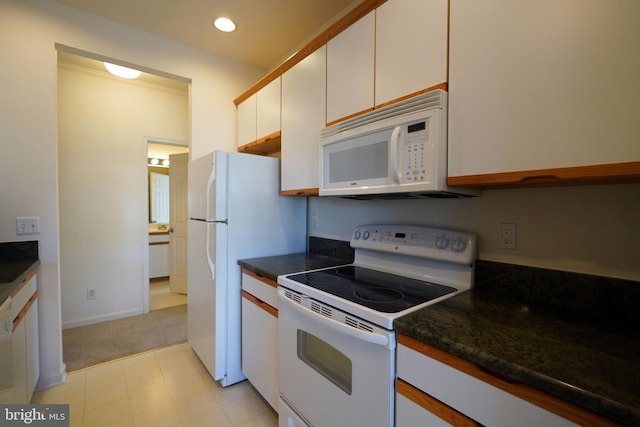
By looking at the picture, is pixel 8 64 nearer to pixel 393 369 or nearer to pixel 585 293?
pixel 393 369

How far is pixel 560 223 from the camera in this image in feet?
3.63

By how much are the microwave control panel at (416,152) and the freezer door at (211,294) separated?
1.26 metres

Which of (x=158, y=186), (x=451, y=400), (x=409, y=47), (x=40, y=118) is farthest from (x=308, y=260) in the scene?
(x=158, y=186)

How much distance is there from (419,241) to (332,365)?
73 cm

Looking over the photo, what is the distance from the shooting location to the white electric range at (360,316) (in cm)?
100

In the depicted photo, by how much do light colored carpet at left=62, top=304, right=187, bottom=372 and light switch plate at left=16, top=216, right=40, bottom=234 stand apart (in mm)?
1096

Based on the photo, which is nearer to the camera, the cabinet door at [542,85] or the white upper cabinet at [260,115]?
the cabinet door at [542,85]

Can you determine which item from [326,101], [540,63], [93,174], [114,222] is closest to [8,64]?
[93,174]

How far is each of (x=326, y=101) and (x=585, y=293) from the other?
1479 millimetres

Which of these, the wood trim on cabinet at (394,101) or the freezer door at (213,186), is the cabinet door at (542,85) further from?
the freezer door at (213,186)

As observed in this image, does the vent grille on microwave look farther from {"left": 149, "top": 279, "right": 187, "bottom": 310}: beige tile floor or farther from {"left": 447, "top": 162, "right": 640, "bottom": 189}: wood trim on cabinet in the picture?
{"left": 149, "top": 279, "right": 187, "bottom": 310}: beige tile floor

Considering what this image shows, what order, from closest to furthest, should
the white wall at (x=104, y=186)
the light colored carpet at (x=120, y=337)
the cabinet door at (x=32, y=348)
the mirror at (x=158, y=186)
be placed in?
the cabinet door at (x=32, y=348)
the light colored carpet at (x=120, y=337)
the white wall at (x=104, y=186)
the mirror at (x=158, y=186)

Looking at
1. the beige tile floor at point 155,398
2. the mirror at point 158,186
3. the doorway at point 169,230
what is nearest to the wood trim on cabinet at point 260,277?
the beige tile floor at point 155,398

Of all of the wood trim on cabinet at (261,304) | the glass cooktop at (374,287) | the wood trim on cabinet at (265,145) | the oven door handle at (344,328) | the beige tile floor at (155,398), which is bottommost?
the beige tile floor at (155,398)
